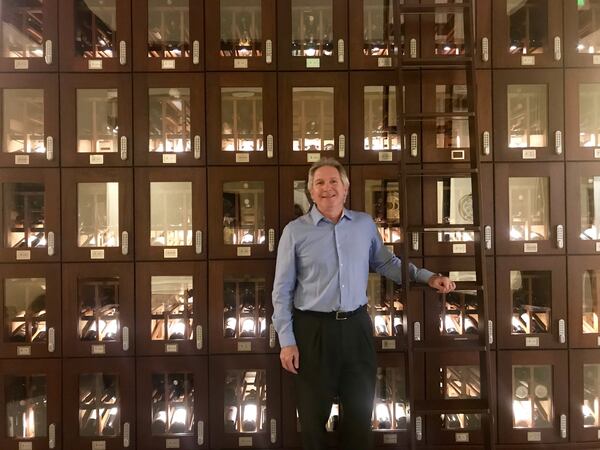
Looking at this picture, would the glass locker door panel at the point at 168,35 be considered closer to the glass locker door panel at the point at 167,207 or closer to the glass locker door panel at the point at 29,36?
the glass locker door panel at the point at 29,36

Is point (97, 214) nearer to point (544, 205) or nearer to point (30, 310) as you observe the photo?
point (30, 310)

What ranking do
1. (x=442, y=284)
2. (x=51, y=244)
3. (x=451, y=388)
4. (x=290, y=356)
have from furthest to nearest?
(x=451, y=388)
(x=51, y=244)
(x=442, y=284)
(x=290, y=356)

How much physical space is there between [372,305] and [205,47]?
1.64 meters

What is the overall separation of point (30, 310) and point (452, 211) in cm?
231

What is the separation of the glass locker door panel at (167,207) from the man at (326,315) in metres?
0.60

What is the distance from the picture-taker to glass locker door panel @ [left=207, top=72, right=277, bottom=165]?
2311 millimetres

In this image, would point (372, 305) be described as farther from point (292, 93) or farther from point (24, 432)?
point (24, 432)

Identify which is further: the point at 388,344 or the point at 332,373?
the point at 388,344

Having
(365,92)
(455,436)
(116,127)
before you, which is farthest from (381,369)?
(116,127)

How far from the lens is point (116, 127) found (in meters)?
2.34

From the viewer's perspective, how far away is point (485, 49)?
2318 mm

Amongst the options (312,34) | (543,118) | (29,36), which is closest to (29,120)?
(29,36)

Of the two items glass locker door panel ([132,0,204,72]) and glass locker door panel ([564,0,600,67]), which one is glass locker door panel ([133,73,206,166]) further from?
glass locker door panel ([564,0,600,67])

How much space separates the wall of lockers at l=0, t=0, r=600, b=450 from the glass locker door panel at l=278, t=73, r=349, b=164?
0.01m
